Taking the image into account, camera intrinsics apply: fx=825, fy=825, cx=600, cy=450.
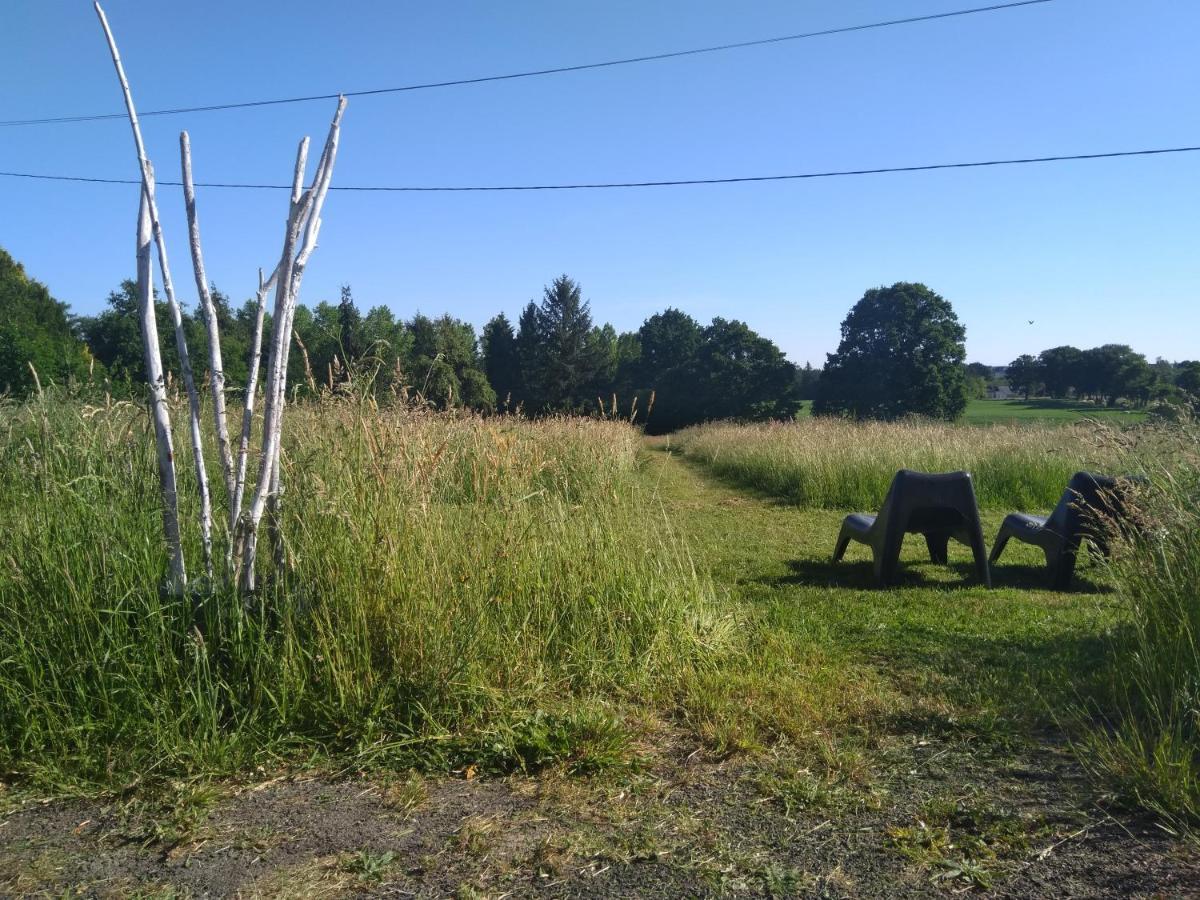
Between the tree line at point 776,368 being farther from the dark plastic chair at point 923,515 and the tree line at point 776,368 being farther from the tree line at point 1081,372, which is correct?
the dark plastic chair at point 923,515

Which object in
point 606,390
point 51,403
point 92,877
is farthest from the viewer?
point 606,390

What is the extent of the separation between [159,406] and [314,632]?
113 cm

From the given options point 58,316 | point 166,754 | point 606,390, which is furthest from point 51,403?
point 58,316

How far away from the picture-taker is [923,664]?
14.3 feet

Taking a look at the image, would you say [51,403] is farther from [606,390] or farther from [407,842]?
[606,390]

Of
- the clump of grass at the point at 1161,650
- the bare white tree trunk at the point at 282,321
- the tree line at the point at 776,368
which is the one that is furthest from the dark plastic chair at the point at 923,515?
the tree line at the point at 776,368

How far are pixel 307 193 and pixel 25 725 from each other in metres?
2.38

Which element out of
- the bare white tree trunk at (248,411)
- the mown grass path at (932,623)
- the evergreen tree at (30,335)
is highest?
the evergreen tree at (30,335)

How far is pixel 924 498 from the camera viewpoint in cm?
652

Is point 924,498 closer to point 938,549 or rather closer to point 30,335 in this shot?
point 938,549

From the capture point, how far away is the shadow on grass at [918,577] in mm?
6645

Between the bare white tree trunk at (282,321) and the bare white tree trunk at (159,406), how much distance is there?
258 mm

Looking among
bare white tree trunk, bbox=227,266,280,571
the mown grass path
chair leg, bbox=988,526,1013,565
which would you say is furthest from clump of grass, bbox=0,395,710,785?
chair leg, bbox=988,526,1013,565

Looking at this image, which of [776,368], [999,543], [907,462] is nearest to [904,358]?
[776,368]
